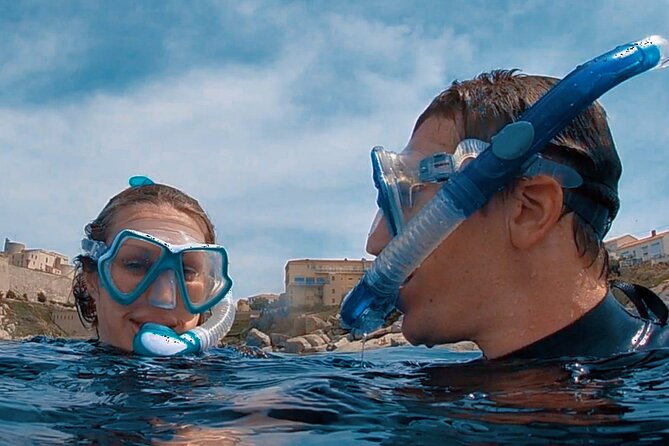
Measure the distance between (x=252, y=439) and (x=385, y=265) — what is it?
3.88 feet

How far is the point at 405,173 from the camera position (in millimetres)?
2957

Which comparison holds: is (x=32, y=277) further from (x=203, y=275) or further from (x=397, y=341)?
(x=203, y=275)

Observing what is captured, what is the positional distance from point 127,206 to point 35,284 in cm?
7660

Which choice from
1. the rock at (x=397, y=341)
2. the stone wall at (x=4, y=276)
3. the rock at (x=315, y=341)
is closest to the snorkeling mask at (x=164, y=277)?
the rock at (x=397, y=341)

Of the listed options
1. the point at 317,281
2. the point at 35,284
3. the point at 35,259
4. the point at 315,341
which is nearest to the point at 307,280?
the point at 317,281

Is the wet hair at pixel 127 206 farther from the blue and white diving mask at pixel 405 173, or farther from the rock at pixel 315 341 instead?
the rock at pixel 315 341

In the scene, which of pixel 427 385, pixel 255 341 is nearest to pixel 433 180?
pixel 427 385

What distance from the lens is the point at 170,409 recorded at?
2.32m

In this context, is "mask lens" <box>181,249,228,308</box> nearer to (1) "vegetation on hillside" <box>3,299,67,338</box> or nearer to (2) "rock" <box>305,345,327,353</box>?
(2) "rock" <box>305,345,327,353</box>

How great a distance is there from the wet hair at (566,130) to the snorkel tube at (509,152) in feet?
0.52

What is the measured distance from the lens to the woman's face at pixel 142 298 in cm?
439

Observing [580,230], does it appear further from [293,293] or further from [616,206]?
[293,293]

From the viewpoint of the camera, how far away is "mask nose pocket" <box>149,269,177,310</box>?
4.37m

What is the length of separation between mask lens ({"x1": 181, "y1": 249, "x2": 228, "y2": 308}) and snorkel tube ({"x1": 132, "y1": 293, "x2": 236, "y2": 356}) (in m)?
0.18
